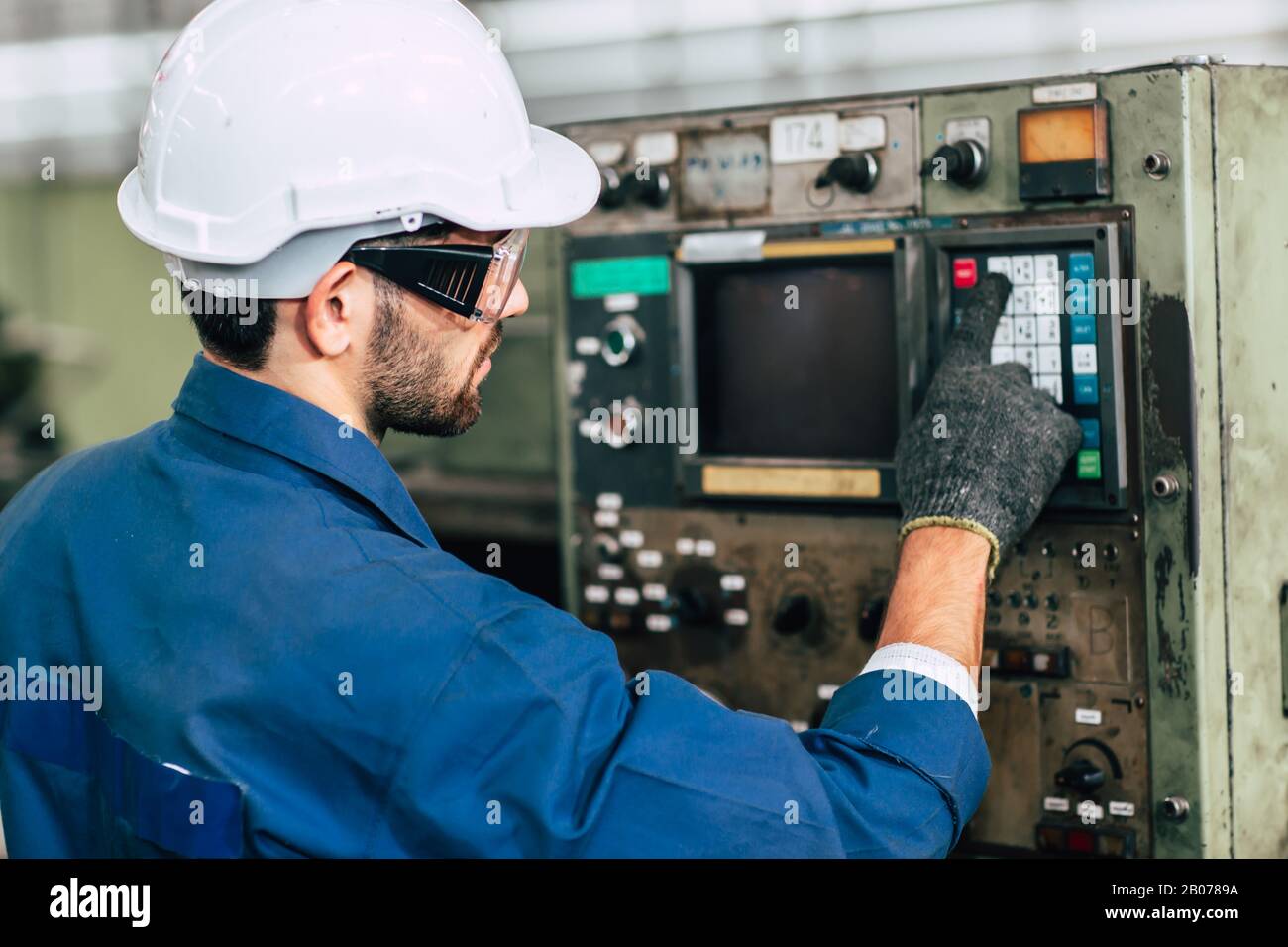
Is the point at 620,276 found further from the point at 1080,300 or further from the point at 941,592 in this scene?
the point at 941,592

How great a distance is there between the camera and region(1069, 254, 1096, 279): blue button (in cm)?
161

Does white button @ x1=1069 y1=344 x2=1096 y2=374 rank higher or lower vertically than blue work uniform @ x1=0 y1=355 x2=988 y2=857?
higher

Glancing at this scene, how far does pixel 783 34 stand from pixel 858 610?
5.92 feet

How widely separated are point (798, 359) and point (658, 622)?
452mm

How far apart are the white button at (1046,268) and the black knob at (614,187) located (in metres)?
0.62

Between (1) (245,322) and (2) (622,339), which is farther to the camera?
(2) (622,339)

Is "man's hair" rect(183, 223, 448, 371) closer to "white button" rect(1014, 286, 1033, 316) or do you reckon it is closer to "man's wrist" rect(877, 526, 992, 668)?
"man's wrist" rect(877, 526, 992, 668)

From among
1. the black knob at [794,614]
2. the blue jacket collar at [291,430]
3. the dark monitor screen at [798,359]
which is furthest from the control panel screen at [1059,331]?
the blue jacket collar at [291,430]

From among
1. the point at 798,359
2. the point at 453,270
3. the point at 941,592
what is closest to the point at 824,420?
the point at 798,359

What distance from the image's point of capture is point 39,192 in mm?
6012

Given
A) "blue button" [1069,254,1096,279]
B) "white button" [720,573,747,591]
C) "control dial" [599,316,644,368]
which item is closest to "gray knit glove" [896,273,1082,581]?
"blue button" [1069,254,1096,279]

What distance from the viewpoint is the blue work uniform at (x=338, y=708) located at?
109 cm

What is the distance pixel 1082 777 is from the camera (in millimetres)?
1643

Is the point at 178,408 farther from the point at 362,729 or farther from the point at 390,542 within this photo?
the point at 362,729
